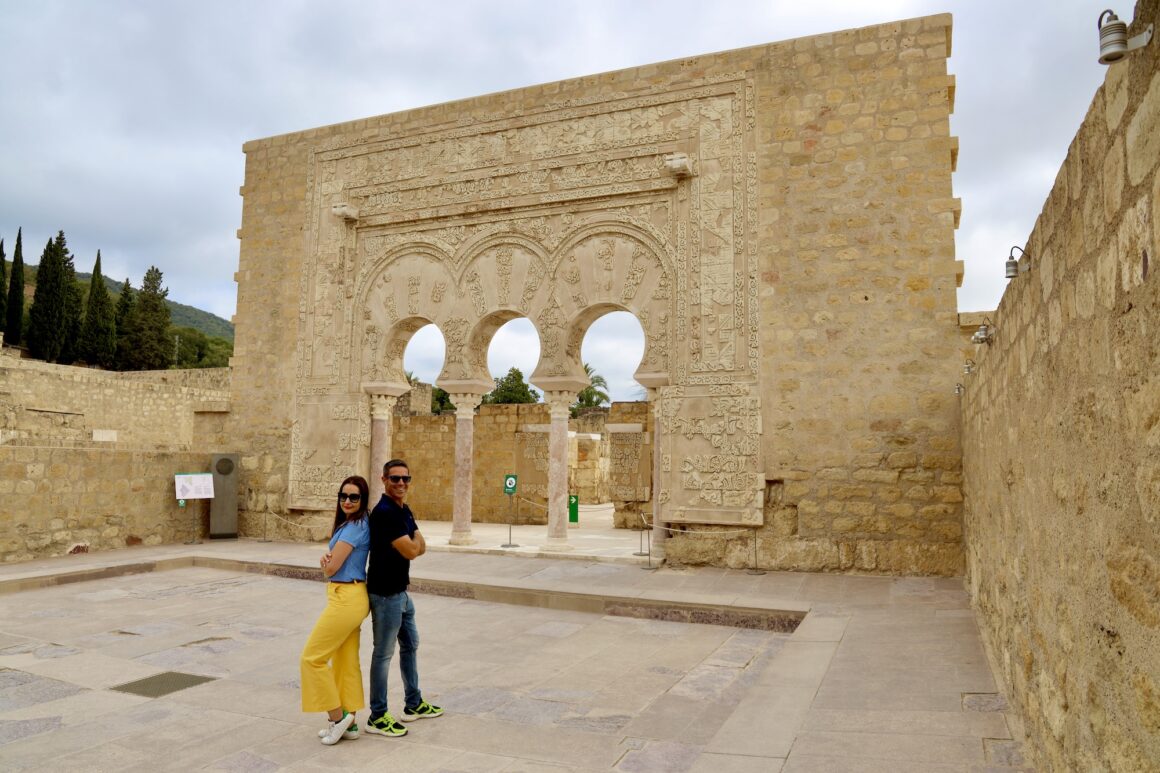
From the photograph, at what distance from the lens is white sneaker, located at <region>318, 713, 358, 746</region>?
3.36 meters

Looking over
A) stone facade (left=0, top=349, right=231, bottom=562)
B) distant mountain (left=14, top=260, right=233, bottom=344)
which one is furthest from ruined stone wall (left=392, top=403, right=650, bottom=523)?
distant mountain (left=14, top=260, right=233, bottom=344)

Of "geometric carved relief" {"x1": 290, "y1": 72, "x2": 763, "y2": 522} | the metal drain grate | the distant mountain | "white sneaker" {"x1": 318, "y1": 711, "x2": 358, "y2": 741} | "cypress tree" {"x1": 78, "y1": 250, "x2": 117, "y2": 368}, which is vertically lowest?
the metal drain grate

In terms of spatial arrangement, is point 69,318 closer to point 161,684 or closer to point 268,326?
point 268,326

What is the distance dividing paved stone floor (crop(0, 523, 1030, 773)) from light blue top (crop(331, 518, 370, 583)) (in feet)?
2.39

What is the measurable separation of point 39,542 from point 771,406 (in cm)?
814

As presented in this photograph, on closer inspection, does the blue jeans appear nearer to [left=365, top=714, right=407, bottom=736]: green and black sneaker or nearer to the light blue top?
[left=365, top=714, right=407, bottom=736]: green and black sneaker

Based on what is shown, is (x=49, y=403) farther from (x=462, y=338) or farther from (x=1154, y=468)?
(x=1154, y=468)

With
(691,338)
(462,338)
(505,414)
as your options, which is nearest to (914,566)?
(691,338)

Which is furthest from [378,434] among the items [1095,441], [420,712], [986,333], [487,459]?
[1095,441]

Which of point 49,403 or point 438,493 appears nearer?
point 438,493

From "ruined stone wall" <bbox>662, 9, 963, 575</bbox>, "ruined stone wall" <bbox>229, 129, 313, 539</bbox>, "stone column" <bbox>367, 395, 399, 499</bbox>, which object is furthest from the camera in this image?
"ruined stone wall" <bbox>229, 129, 313, 539</bbox>

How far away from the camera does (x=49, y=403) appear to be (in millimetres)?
17172

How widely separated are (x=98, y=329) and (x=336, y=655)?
39488 millimetres

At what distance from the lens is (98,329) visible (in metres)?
36.2
